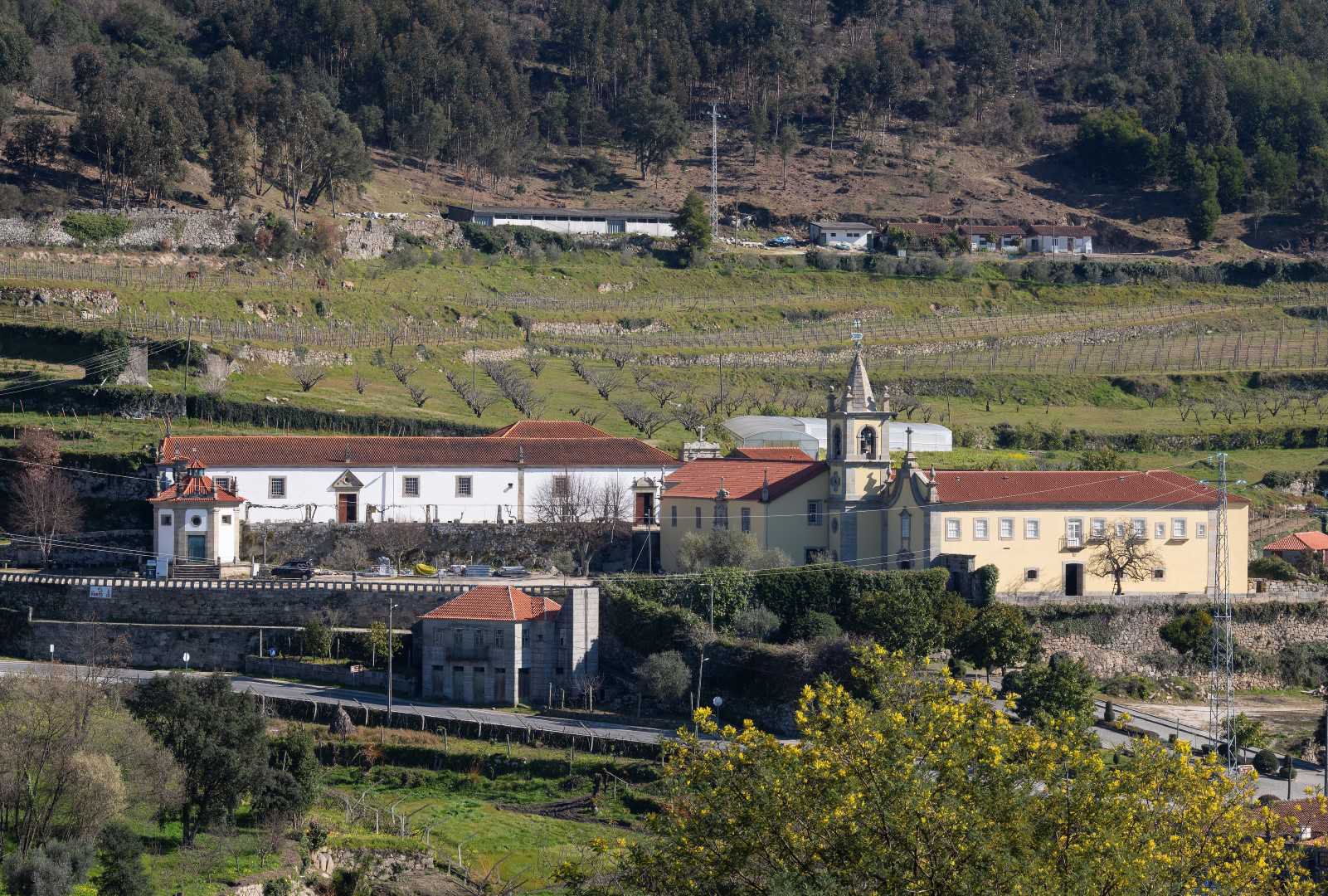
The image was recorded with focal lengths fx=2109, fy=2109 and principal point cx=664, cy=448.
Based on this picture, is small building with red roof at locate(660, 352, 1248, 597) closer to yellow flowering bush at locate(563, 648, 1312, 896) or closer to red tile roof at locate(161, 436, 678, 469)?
red tile roof at locate(161, 436, 678, 469)

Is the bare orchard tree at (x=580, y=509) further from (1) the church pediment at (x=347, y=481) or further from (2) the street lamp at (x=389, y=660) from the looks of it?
(2) the street lamp at (x=389, y=660)

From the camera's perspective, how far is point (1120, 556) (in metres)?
64.9

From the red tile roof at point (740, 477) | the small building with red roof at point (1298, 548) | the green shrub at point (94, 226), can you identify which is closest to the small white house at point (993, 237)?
the green shrub at point (94, 226)

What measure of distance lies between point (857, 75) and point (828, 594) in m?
102

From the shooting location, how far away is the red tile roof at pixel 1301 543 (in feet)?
234

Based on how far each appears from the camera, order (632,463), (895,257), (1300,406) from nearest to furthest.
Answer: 1. (632,463)
2. (1300,406)
3. (895,257)

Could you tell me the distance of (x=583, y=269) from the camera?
117m

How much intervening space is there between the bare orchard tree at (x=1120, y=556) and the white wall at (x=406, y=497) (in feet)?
51.9

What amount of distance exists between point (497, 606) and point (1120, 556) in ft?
64.3

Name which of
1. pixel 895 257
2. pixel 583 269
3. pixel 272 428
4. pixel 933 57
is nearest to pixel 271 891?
pixel 272 428

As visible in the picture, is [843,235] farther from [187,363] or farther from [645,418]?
[187,363]

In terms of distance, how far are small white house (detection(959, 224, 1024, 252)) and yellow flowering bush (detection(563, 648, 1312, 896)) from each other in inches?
4179

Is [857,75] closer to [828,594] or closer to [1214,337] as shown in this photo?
[1214,337]

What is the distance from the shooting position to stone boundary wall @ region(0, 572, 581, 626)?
61.7 m
